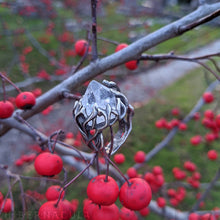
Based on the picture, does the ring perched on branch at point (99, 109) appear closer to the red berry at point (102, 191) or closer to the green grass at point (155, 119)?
the red berry at point (102, 191)

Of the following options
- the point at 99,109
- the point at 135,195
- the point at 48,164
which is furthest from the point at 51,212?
the point at 99,109

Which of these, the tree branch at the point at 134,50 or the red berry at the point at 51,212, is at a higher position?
the tree branch at the point at 134,50

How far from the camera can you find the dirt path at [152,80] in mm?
6207

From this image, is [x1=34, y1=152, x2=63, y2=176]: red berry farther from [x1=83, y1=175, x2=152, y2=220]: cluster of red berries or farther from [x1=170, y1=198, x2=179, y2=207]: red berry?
[x1=170, y1=198, x2=179, y2=207]: red berry

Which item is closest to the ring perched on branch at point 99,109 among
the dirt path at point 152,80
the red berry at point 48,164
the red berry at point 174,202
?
the red berry at point 48,164

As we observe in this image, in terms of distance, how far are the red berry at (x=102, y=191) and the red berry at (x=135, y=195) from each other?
58 millimetres

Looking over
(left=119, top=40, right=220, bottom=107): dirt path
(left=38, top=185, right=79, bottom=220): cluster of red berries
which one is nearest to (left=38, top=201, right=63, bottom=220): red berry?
(left=38, top=185, right=79, bottom=220): cluster of red berries

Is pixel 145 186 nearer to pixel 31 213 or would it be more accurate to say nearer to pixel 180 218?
pixel 31 213

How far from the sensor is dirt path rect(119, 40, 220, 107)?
6.21 m

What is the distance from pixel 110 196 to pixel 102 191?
0.13 feet

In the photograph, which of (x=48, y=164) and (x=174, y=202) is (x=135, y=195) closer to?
(x=48, y=164)

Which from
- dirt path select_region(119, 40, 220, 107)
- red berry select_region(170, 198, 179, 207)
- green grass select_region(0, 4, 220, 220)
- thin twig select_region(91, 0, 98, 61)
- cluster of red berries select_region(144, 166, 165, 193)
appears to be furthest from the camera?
dirt path select_region(119, 40, 220, 107)

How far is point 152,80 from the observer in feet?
24.7

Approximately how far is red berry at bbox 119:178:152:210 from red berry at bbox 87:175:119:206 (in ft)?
0.19
